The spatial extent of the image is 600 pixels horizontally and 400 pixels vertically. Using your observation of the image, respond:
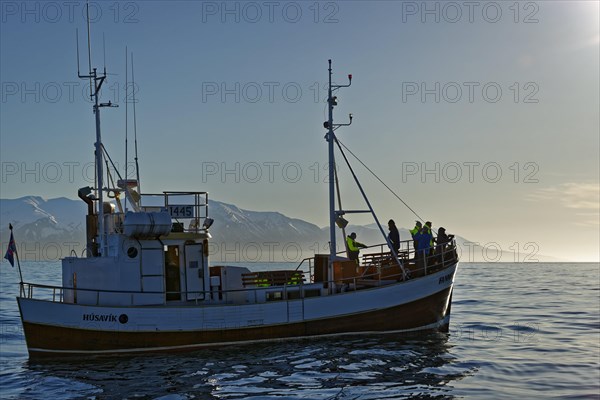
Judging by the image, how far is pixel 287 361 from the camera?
67.9ft

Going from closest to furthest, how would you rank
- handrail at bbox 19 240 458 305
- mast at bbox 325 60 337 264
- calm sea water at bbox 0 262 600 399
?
1. calm sea water at bbox 0 262 600 399
2. handrail at bbox 19 240 458 305
3. mast at bbox 325 60 337 264

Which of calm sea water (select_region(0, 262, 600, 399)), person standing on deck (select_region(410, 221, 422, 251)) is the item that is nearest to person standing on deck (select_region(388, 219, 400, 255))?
person standing on deck (select_region(410, 221, 422, 251))

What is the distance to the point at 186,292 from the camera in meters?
22.1

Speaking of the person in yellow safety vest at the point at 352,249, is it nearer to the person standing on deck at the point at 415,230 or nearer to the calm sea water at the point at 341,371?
the person standing on deck at the point at 415,230

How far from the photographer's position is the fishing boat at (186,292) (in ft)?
71.5

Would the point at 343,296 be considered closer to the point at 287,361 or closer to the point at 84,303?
the point at 287,361

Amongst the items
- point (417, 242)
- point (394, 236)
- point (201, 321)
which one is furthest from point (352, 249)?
point (201, 321)

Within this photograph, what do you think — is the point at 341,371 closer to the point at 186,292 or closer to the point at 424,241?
the point at 186,292

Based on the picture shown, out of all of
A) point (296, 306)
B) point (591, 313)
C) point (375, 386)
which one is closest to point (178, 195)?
point (296, 306)

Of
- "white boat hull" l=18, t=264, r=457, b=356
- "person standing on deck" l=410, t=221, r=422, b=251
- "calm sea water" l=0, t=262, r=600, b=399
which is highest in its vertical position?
"person standing on deck" l=410, t=221, r=422, b=251

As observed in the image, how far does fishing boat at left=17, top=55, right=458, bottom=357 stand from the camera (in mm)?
21781

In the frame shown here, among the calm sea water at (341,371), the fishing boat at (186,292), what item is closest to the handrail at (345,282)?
the fishing boat at (186,292)

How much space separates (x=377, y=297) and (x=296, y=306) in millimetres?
3003

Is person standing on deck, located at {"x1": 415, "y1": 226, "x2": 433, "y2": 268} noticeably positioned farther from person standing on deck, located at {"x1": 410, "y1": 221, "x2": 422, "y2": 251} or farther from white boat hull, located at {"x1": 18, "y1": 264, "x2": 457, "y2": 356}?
white boat hull, located at {"x1": 18, "y1": 264, "x2": 457, "y2": 356}
